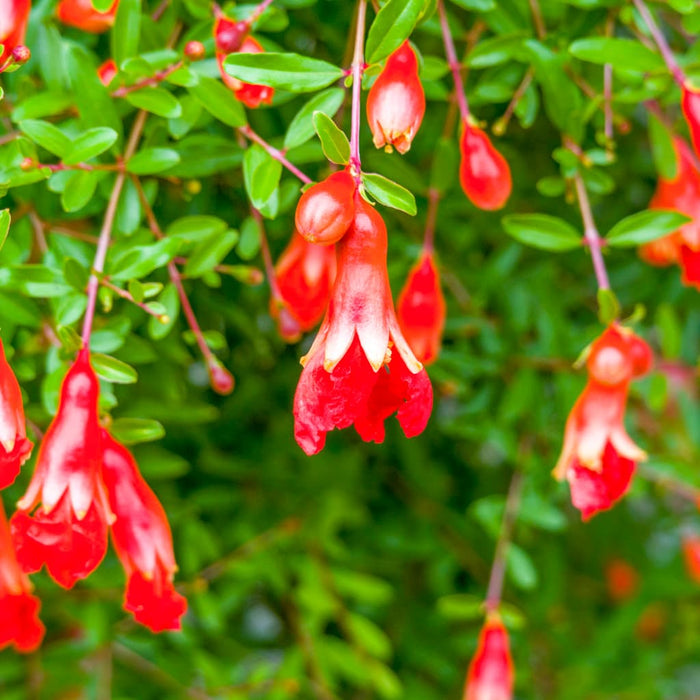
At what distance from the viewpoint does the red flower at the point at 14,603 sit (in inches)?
25.0

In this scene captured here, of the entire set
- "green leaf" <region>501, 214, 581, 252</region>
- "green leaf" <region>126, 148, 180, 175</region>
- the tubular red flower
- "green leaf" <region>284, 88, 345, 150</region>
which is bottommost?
the tubular red flower

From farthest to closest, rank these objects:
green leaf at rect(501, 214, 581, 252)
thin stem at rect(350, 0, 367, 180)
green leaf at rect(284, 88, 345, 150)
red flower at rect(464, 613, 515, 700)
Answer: red flower at rect(464, 613, 515, 700) < green leaf at rect(501, 214, 581, 252) < green leaf at rect(284, 88, 345, 150) < thin stem at rect(350, 0, 367, 180)

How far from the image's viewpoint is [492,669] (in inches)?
32.3

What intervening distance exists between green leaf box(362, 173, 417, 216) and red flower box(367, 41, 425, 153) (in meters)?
0.04

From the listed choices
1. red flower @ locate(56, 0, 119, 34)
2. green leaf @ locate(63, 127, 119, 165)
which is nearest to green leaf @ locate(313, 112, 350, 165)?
green leaf @ locate(63, 127, 119, 165)

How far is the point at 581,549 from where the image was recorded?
141 cm

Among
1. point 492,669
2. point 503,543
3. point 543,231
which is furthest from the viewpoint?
point 503,543

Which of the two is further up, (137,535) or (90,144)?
(90,144)

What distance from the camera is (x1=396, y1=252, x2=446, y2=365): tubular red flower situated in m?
0.72

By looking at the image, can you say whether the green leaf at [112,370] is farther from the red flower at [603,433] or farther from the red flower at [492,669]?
the red flower at [492,669]

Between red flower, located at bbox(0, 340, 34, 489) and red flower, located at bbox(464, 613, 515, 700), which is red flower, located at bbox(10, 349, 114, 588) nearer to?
red flower, located at bbox(0, 340, 34, 489)

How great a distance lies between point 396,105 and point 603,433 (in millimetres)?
269

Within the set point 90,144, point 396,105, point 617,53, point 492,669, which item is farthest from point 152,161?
point 492,669

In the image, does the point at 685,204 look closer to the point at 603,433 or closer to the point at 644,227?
the point at 644,227
